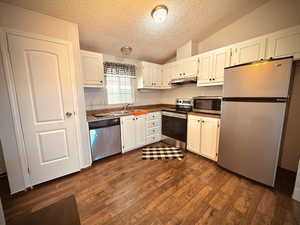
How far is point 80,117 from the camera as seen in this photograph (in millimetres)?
2127

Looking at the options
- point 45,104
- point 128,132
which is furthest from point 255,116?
point 45,104

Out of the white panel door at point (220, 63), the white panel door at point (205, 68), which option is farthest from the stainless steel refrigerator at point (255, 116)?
the white panel door at point (205, 68)

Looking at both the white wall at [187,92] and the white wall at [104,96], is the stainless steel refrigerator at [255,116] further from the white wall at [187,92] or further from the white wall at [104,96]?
the white wall at [104,96]

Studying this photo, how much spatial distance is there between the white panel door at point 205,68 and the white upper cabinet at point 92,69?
2097mm

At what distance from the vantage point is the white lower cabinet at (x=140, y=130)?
9.11ft

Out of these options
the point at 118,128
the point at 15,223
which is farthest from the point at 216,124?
the point at 15,223

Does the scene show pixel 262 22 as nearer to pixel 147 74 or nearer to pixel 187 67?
pixel 187 67

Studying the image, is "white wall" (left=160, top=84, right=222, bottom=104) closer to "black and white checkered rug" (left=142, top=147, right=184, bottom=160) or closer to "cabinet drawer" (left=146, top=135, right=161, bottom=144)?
"cabinet drawer" (left=146, top=135, right=161, bottom=144)

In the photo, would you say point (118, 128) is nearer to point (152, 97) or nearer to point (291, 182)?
point (152, 97)

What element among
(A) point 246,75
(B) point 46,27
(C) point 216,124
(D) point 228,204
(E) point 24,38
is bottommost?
(D) point 228,204

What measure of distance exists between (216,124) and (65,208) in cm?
234

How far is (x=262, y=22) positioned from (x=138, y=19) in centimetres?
220

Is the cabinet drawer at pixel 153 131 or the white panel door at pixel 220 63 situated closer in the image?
the white panel door at pixel 220 63

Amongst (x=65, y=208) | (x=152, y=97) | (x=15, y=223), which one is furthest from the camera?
(x=152, y=97)
